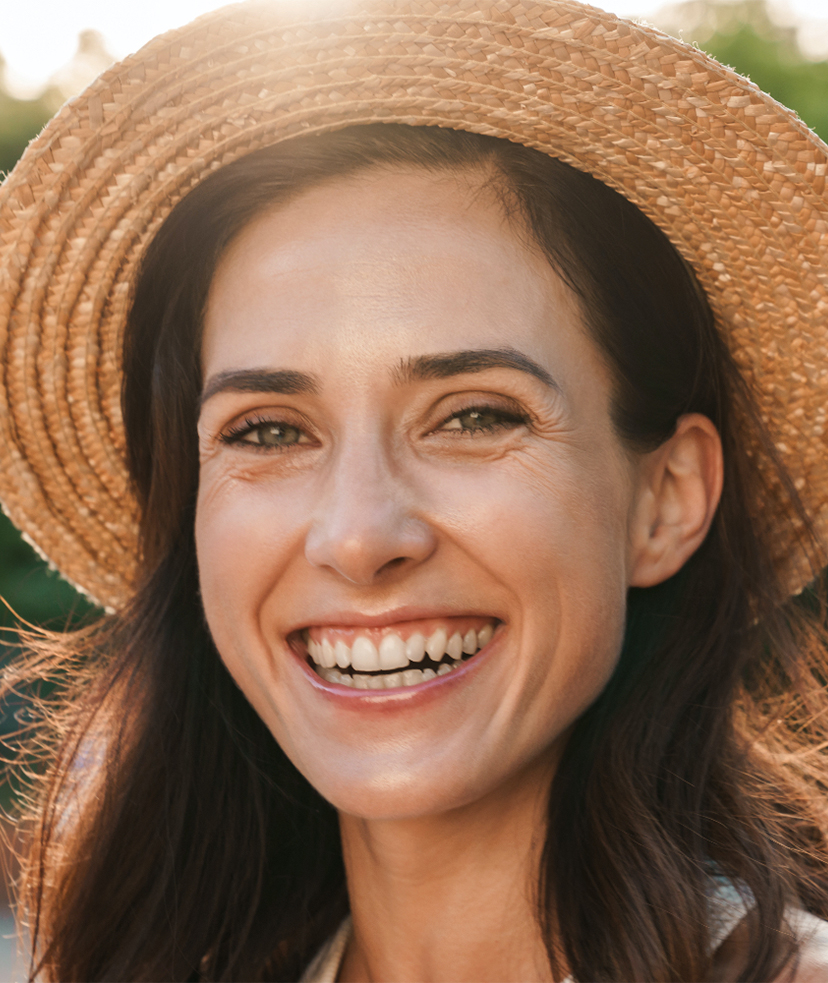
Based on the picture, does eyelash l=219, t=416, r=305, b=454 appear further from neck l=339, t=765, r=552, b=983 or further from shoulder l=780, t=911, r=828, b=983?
shoulder l=780, t=911, r=828, b=983

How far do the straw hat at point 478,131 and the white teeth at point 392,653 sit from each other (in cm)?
97

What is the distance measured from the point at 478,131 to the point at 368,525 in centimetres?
79

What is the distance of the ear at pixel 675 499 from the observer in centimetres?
217

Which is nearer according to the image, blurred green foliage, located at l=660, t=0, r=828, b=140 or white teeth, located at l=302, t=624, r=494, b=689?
white teeth, located at l=302, t=624, r=494, b=689

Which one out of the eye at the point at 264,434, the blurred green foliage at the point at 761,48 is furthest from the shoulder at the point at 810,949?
the blurred green foliage at the point at 761,48

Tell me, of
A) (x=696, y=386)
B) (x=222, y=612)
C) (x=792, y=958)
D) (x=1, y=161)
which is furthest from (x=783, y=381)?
(x=1, y=161)

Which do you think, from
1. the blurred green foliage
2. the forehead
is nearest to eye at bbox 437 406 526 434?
the forehead

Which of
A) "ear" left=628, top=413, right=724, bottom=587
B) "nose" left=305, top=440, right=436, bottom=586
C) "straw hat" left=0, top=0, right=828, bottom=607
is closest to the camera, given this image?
"nose" left=305, top=440, right=436, bottom=586

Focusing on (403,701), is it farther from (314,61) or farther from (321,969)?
(314,61)

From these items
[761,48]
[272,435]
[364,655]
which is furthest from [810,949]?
[761,48]

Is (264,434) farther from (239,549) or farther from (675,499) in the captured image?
(675,499)

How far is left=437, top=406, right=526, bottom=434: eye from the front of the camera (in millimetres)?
1957

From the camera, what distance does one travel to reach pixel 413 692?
6.35 ft

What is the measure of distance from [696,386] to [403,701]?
3.02 feet
